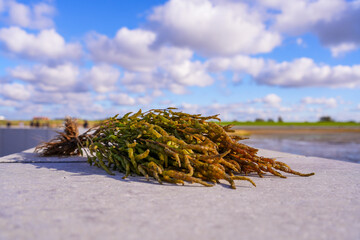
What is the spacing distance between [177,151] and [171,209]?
0.63m

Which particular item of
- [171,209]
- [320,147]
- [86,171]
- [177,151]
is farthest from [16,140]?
[320,147]

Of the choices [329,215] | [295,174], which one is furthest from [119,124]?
[329,215]

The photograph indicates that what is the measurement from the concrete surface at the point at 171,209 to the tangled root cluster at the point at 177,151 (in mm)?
102

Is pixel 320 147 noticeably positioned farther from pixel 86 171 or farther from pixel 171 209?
pixel 171 209

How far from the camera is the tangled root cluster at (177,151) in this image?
6.34 ft

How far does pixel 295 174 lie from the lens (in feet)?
7.55

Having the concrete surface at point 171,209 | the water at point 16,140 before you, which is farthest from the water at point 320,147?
the water at point 16,140

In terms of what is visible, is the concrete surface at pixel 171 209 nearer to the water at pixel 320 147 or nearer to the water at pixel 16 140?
the water at pixel 320 147

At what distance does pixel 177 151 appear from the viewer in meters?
1.94

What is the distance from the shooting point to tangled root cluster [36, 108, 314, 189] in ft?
6.34

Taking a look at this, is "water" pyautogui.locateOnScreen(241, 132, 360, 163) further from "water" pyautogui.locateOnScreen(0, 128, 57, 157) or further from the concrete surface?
"water" pyautogui.locateOnScreen(0, 128, 57, 157)

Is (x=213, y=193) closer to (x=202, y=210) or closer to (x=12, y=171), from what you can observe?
(x=202, y=210)

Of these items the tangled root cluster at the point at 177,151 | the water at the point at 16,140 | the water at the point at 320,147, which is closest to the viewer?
the tangled root cluster at the point at 177,151

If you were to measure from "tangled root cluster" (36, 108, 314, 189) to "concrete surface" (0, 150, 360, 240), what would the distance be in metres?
0.10
